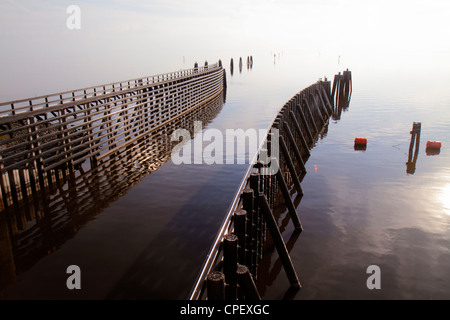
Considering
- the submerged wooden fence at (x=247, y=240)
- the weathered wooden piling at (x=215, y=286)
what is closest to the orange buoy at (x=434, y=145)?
the submerged wooden fence at (x=247, y=240)

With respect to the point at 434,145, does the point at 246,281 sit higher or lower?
higher

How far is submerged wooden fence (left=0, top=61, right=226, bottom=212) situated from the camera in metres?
9.14

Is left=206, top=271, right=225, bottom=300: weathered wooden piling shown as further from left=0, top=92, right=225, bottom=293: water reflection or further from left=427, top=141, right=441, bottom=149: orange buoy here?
left=427, top=141, right=441, bottom=149: orange buoy

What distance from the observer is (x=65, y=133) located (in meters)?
11.7

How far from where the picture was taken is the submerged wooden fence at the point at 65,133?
914cm

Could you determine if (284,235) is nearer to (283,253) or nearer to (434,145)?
(283,253)

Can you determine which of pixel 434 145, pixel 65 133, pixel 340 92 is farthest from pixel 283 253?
pixel 340 92

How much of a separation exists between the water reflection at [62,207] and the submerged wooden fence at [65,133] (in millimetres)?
444

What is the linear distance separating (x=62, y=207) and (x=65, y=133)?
3780 mm

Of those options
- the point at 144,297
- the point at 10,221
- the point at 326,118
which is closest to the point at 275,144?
the point at 144,297

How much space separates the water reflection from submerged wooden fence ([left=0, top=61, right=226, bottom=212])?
44 cm
